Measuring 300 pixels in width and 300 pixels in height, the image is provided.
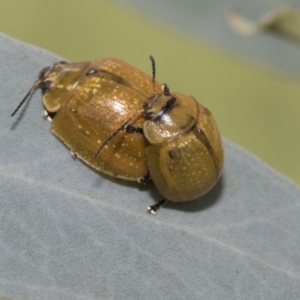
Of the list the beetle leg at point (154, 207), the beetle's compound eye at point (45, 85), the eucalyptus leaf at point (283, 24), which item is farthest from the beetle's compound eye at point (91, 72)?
the eucalyptus leaf at point (283, 24)

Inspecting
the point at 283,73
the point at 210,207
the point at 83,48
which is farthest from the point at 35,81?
the point at 83,48

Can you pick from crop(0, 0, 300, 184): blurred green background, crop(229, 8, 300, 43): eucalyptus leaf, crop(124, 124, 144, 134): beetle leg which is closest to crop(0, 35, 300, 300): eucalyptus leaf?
crop(124, 124, 144, 134): beetle leg

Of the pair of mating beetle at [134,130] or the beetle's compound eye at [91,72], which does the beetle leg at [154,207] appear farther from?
the beetle's compound eye at [91,72]

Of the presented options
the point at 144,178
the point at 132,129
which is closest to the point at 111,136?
the point at 132,129

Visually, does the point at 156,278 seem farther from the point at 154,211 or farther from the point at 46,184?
the point at 46,184

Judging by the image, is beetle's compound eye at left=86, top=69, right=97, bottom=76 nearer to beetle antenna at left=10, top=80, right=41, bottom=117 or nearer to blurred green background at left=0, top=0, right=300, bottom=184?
beetle antenna at left=10, top=80, right=41, bottom=117

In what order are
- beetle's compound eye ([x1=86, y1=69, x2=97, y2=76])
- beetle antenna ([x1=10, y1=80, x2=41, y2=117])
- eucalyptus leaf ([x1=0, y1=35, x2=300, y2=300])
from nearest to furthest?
eucalyptus leaf ([x1=0, y1=35, x2=300, y2=300]) < beetle antenna ([x1=10, y1=80, x2=41, y2=117]) < beetle's compound eye ([x1=86, y1=69, x2=97, y2=76])
